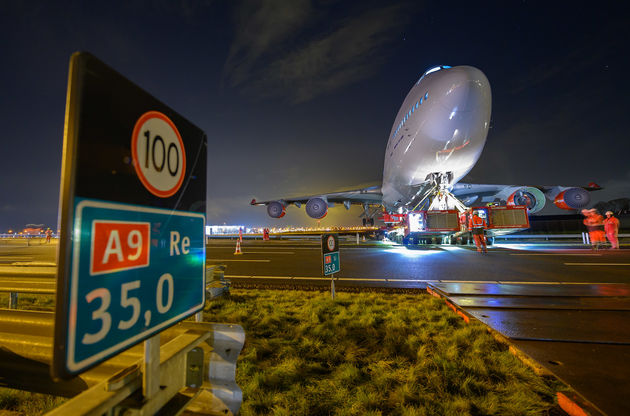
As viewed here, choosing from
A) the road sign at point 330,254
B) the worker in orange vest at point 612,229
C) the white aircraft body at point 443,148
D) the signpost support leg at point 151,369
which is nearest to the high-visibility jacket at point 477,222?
the white aircraft body at point 443,148

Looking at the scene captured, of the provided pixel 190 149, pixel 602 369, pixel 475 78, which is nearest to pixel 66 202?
pixel 190 149

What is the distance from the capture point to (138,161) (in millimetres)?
854

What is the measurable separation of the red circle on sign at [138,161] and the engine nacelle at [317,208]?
691 inches

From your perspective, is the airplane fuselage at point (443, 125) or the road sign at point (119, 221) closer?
the road sign at point (119, 221)

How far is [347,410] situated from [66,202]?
1.81m

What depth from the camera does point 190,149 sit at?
3.76 feet

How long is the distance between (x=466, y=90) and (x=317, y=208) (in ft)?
37.9

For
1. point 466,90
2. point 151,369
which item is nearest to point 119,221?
point 151,369

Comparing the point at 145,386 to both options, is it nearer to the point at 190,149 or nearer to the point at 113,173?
the point at 113,173

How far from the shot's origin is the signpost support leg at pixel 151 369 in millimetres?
893

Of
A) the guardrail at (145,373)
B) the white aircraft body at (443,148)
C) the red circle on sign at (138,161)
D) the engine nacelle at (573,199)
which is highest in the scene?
the white aircraft body at (443,148)

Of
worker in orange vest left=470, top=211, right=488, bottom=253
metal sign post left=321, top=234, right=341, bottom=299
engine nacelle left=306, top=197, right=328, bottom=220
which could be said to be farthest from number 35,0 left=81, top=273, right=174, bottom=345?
engine nacelle left=306, top=197, right=328, bottom=220

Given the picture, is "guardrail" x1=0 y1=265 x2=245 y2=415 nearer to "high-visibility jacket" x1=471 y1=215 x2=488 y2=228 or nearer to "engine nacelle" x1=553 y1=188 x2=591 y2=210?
"high-visibility jacket" x1=471 y1=215 x2=488 y2=228

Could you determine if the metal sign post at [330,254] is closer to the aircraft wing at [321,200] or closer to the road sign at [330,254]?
the road sign at [330,254]
